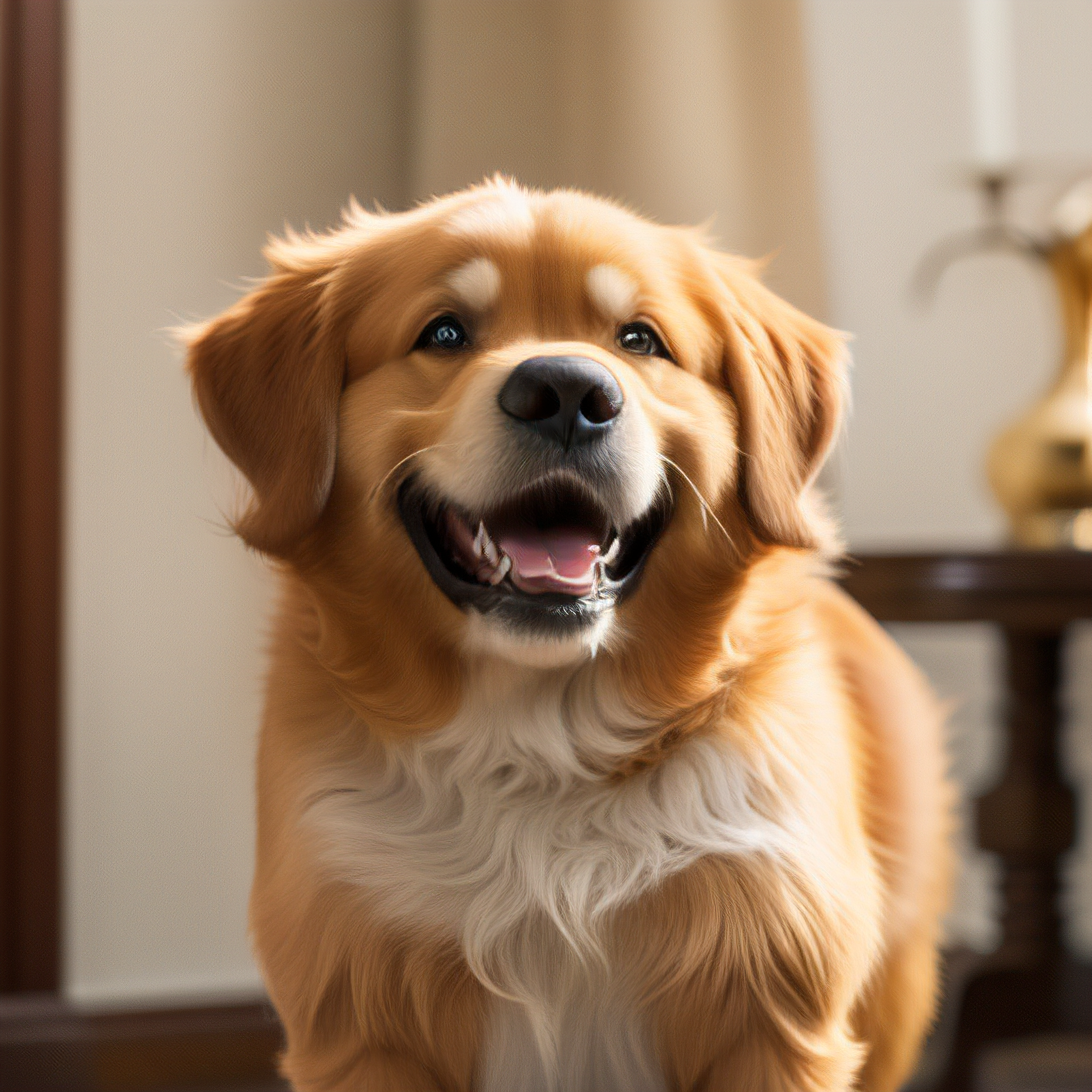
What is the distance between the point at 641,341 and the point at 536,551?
0.16 m

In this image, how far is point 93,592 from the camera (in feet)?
5.55

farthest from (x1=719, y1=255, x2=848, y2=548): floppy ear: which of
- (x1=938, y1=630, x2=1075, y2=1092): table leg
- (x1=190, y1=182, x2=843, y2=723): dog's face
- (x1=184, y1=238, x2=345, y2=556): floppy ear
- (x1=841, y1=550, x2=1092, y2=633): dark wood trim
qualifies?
(x1=938, y1=630, x2=1075, y2=1092): table leg

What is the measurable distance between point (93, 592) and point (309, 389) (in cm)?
110

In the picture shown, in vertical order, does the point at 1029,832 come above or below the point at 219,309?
below

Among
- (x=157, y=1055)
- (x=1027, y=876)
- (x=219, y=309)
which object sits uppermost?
(x=219, y=309)

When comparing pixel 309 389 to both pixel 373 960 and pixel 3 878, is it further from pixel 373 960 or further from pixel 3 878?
pixel 3 878

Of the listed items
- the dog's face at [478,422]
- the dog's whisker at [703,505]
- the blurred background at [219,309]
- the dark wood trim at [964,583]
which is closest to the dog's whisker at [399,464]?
the dog's face at [478,422]

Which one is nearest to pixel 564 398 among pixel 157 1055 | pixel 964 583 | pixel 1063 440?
pixel 964 583

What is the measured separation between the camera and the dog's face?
662mm

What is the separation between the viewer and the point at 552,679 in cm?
74

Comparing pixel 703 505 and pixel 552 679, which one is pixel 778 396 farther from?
pixel 552 679

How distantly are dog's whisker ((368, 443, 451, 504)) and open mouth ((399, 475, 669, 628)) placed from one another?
0.04 ft

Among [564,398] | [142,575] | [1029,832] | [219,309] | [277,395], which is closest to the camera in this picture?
[564,398]

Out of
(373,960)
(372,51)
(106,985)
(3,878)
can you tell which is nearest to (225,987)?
(106,985)
